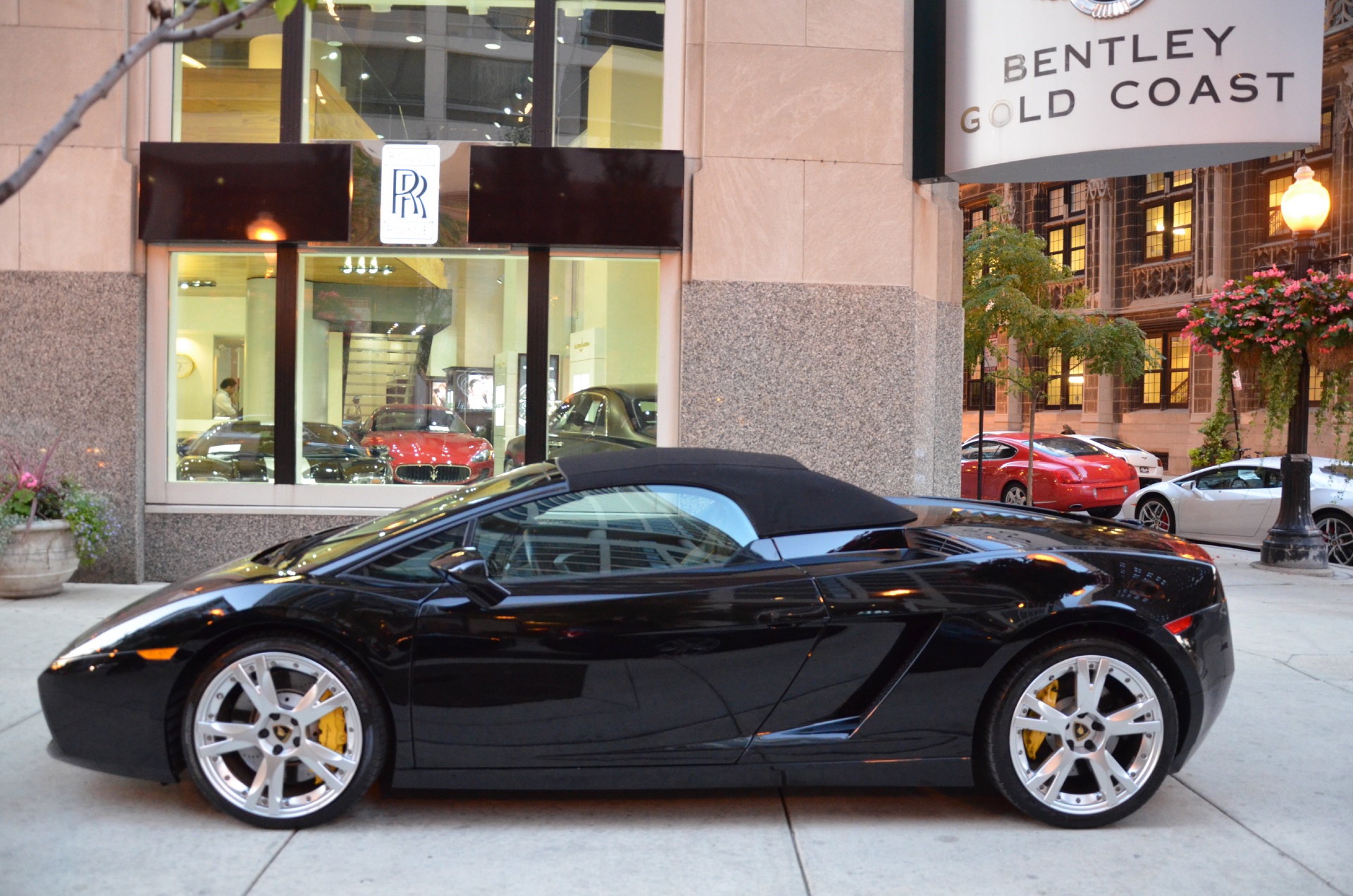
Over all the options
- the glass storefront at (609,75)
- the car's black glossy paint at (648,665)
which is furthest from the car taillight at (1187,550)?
the glass storefront at (609,75)

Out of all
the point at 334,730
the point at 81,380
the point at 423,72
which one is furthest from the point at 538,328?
the point at 334,730

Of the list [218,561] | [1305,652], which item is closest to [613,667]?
[1305,652]

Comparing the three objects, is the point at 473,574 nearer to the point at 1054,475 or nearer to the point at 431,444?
the point at 431,444

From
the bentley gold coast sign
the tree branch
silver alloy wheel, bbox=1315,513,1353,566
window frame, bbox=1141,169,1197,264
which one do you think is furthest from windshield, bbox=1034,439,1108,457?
the tree branch

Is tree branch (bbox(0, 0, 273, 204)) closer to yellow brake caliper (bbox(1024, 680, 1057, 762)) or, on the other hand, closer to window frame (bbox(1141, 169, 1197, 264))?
yellow brake caliper (bbox(1024, 680, 1057, 762))

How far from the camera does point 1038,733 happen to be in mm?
4102


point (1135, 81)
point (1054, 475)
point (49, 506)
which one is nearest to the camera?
point (49, 506)

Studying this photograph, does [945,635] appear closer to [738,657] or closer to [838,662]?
[838,662]

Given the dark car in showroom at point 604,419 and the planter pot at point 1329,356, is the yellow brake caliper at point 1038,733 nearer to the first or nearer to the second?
the dark car in showroom at point 604,419

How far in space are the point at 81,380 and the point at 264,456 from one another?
4.95ft

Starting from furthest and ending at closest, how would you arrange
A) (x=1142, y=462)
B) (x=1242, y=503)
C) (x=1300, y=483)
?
(x=1142, y=462)
(x=1242, y=503)
(x=1300, y=483)

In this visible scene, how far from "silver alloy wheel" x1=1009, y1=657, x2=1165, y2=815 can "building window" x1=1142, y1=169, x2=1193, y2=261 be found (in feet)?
109

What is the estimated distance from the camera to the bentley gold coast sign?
347 inches

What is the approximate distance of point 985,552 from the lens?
4.21m
